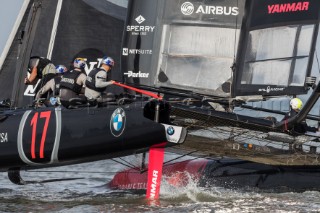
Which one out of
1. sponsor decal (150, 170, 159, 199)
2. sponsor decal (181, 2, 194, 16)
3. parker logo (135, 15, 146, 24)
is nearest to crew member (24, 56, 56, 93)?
parker logo (135, 15, 146, 24)

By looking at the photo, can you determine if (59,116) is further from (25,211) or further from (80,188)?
(80,188)

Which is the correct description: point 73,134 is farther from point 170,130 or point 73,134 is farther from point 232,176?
point 232,176

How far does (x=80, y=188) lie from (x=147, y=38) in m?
2.14

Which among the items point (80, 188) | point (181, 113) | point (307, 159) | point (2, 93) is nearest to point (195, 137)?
point (181, 113)

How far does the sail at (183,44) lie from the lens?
1153 cm

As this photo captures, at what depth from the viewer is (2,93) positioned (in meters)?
13.0

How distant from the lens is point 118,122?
10.1m

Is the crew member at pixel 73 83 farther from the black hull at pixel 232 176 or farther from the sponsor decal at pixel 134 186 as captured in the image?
the sponsor decal at pixel 134 186

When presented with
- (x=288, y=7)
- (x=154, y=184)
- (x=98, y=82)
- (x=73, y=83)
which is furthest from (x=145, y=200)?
(x=288, y=7)

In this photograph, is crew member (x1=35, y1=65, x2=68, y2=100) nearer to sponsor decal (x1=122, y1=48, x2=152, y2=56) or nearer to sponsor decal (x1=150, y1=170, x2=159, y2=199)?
sponsor decal (x1=122, y1=48, x2=152, y2=56)

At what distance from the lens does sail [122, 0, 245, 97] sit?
11531mm

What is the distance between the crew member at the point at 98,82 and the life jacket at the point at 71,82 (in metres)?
0.39

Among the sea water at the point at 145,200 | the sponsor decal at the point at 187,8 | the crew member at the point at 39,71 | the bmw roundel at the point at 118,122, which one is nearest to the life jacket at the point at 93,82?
the bmw roundel at the point at 118,122

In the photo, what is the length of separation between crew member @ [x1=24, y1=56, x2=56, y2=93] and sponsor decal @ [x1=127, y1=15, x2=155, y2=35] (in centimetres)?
110
